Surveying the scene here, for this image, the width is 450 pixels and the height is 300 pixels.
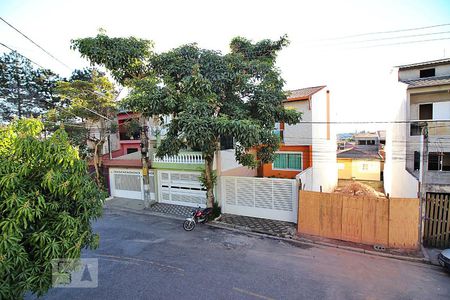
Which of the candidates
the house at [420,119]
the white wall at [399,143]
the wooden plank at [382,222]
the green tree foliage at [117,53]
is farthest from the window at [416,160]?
the green tree foliage at [117,53]

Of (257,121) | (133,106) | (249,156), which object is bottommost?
(249,156)

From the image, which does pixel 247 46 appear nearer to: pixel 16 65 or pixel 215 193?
pixel 215 193

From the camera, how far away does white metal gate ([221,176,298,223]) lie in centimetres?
1025

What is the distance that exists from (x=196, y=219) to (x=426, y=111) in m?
14.0

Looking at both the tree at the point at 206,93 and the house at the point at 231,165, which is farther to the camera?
the house at the point at 231,165

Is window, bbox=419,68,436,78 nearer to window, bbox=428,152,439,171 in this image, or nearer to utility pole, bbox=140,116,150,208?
window, bbox=428,152,439,171

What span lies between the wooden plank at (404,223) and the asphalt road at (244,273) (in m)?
0.95

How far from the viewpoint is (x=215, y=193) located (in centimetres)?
1210

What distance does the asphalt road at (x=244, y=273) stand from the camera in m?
5.70

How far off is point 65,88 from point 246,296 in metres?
15.9

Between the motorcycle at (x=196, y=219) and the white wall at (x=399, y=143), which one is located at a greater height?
the white wall at (x=399, y=143)

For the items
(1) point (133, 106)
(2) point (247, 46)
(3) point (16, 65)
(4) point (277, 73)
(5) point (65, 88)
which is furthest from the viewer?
(3) point (16, 65)

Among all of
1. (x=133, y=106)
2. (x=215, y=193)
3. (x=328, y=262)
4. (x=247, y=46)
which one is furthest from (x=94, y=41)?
(x=328, y=262)

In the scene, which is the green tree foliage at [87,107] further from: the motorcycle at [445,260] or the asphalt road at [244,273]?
the motorcycle at [445,260]
